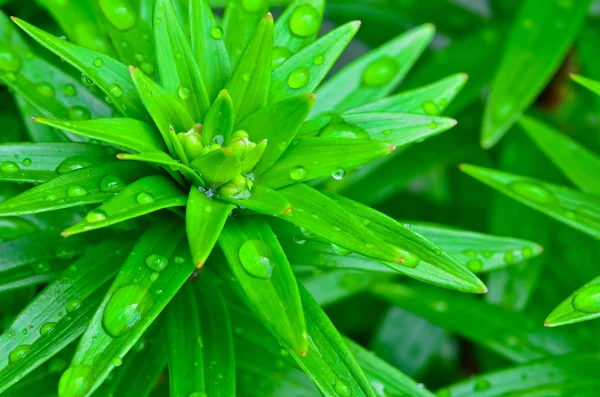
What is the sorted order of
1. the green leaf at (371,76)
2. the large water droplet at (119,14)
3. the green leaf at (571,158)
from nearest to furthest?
1. the large water droplet at (119,14)
2. the green leaf at (371,76)
3. the green leaf at (571,158)

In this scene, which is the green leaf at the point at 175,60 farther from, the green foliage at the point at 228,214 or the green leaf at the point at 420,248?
the green leaf at the point at 420,248

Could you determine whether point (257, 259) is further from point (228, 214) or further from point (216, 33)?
point (216, 33)

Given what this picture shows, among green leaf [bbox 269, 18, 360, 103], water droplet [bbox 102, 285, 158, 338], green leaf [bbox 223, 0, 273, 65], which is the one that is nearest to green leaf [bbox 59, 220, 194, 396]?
water droplet [bbox 102, 285, 158, 338]

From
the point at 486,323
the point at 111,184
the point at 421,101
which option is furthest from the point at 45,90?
the point at 486,323

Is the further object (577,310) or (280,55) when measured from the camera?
(280,55)

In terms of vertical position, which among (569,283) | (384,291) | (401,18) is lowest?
(569,283)

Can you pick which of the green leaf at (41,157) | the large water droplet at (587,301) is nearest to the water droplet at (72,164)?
the green leaf at (41,157)

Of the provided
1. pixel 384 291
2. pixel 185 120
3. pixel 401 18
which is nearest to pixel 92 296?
pixel 185 120

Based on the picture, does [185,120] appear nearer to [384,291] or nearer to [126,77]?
[126,77]
